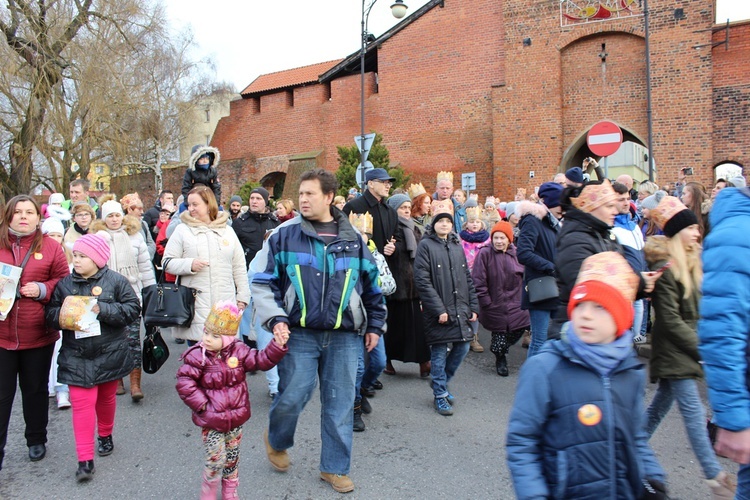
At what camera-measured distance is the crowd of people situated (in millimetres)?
2197

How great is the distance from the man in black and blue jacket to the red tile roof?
24.4m

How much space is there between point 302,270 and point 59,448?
274 centimetres

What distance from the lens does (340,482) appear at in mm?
3826

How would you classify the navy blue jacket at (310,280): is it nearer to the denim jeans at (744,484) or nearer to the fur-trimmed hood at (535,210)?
the denim jeans at (744,484)

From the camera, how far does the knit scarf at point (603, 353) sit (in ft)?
7.07

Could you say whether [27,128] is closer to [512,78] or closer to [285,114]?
[285,114]

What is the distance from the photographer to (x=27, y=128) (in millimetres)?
18344

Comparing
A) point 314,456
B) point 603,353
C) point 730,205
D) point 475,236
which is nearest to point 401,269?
point 475,236

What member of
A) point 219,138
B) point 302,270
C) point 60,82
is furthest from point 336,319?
point 219,138

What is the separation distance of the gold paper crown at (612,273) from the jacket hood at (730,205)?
515mm

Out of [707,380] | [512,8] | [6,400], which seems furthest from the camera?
[512,8]

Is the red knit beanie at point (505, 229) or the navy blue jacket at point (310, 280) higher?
the red knit beanie at point (505, 229)

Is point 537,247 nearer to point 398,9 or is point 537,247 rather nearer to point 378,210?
point 378,210

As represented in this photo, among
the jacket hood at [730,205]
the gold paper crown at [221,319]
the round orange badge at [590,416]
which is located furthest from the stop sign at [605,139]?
the round orange badge at [590,416]
